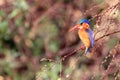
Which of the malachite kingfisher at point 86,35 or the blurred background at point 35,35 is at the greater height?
the blurred background at point 35,35

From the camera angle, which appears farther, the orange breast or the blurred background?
the blurred background

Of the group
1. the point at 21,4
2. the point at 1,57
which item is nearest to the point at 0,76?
the point at 1,57

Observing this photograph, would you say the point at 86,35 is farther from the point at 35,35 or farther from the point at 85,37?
the point at 35,35

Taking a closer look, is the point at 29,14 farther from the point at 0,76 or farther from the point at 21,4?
the point at 0,76

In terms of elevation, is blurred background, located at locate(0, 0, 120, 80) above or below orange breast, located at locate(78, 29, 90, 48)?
above

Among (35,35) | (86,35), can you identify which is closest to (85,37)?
(86,35)

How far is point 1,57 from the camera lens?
163 inches

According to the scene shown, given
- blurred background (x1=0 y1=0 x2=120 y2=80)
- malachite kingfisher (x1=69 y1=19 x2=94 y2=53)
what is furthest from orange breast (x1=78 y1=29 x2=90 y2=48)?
blurred background (x1=0 y1=0 x2=120 y2=80)

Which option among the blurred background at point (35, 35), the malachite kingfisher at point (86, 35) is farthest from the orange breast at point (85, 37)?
the blurred background at point (35, 35)

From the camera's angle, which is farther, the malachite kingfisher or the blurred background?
the blurred background

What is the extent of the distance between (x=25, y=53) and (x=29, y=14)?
361mm

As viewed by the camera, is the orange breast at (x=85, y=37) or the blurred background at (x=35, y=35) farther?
the blurred background at (x=35, y=35)

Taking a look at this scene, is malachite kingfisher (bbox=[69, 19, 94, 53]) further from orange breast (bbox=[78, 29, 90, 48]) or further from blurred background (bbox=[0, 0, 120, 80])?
blurred background (bbox=[0, 0, 120, 80])

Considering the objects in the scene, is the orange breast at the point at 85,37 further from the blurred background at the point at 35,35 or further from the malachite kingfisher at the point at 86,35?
the blurred background at the point at 35,35
